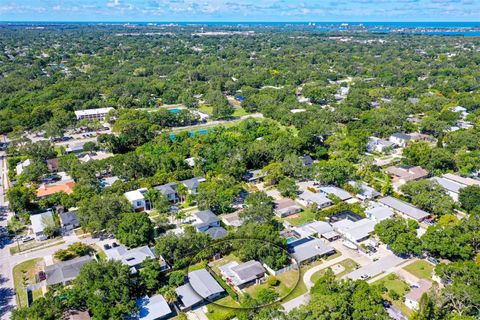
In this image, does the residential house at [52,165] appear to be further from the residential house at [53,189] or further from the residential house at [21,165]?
the residential house at [53,189]

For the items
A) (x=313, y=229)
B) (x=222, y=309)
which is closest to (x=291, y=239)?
(x=313, y=229)

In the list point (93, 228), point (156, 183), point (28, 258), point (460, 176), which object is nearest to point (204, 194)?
point (156, 183)

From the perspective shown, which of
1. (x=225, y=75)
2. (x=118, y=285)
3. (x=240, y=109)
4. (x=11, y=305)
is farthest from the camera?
(x=225, y=75)

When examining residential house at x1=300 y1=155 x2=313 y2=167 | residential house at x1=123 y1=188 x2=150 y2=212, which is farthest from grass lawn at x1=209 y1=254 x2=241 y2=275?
residential house at x1=300 y1=155 x2=313 y2=167

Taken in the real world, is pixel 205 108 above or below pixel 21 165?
below

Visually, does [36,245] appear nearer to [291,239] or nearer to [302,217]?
[291,239]

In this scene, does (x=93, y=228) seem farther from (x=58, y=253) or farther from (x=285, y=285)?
(x=285, y=285)
